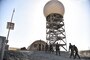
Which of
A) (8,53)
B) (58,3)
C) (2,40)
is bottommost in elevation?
(8,53)

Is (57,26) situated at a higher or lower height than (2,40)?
higher

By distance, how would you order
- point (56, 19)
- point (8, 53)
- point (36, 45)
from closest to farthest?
point (8, 53) < point (56, 19) < point (36, 45)

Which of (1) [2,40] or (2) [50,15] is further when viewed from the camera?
(2) [50,15]

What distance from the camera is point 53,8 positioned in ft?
88.3

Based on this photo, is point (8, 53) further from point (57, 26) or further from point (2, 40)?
point (57, 26)

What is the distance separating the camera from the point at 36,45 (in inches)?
1094

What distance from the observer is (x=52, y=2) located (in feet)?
92.5

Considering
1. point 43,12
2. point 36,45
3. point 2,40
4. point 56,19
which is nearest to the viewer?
point 2,40

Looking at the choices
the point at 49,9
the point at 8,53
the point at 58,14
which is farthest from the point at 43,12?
the point at 8,53

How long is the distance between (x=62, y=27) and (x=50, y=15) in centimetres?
381

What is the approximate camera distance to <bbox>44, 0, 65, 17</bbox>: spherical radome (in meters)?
26.9

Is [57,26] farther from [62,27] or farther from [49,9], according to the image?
[49,9]

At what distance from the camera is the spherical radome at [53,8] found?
26891 mm

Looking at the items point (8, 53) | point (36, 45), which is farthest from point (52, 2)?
point (8, 53)
